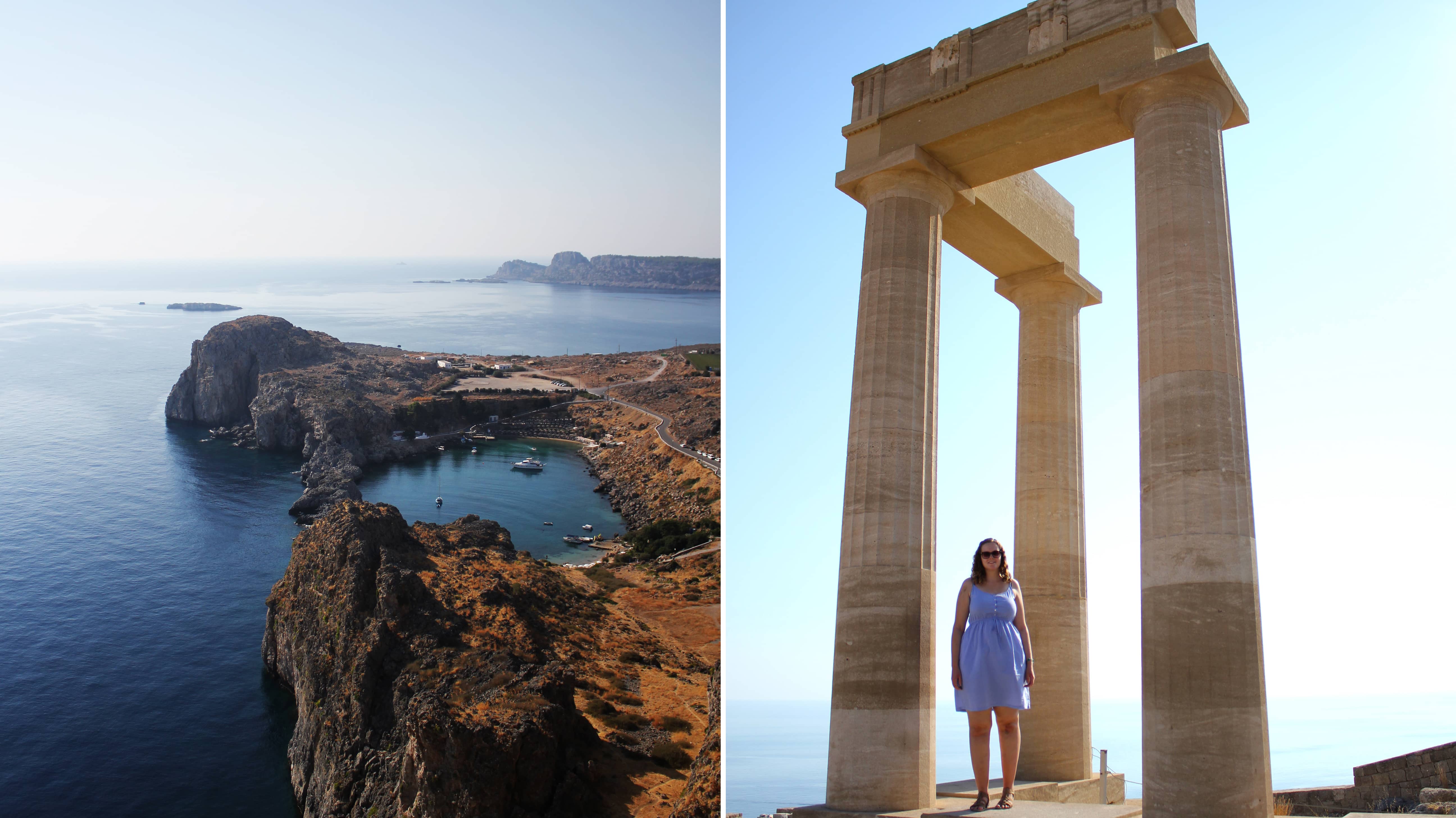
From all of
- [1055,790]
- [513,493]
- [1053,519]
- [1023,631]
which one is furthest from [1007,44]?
[513,493]

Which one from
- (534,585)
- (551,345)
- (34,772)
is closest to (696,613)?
(534,585)

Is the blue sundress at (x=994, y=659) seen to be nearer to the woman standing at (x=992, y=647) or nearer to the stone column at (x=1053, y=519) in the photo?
the woman standing at (x=992, y=647)

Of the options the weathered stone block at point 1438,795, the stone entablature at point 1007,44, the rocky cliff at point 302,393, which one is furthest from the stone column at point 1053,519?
the rocky cliff at point 302,393

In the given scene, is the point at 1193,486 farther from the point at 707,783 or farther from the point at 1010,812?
the point at 707,783

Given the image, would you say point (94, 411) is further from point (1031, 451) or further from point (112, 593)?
point (1031, 451)

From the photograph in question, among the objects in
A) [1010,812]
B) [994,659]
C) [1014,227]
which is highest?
[1014,227]
